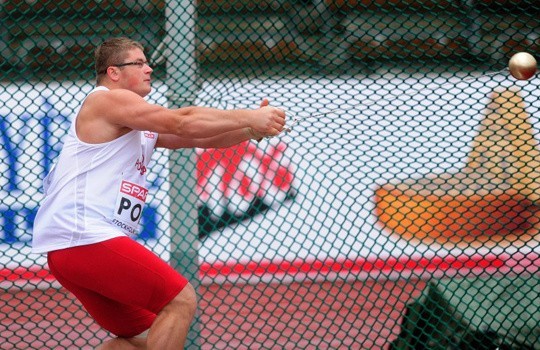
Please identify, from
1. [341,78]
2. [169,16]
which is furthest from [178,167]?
[341,78]

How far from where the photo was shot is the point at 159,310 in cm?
387

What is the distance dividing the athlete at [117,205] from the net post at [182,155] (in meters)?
1.45

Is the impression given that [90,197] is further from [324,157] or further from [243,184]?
[243,184]

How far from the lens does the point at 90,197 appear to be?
385cm

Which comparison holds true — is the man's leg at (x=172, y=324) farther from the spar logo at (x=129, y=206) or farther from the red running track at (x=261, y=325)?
the red running track at (x=261, y=325)

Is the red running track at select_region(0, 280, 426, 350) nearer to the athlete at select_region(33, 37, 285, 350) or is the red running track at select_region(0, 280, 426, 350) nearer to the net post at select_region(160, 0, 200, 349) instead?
the net post at select_region(160, 0, 200, 349)

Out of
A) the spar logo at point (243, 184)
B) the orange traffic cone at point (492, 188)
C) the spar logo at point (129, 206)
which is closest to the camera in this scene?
the spar logo at point (129, 206)

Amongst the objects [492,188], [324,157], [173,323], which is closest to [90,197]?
[173,323]

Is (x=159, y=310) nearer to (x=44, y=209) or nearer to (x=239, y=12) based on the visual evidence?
(x=44, y=209)

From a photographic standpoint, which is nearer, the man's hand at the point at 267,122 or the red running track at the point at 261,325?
the man's hand at the point at 267,122

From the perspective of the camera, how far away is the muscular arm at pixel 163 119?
12.5 ft

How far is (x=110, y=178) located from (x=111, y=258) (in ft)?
1.23

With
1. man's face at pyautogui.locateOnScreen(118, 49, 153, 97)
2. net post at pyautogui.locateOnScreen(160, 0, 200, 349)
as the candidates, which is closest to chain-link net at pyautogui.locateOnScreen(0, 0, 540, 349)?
net post at pyautogui.locateOnScreen(160, 0, 200, 349)

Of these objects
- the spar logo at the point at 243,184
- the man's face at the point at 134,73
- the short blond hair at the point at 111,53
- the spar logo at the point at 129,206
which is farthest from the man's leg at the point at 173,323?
the spar logo at the point at 243,184
